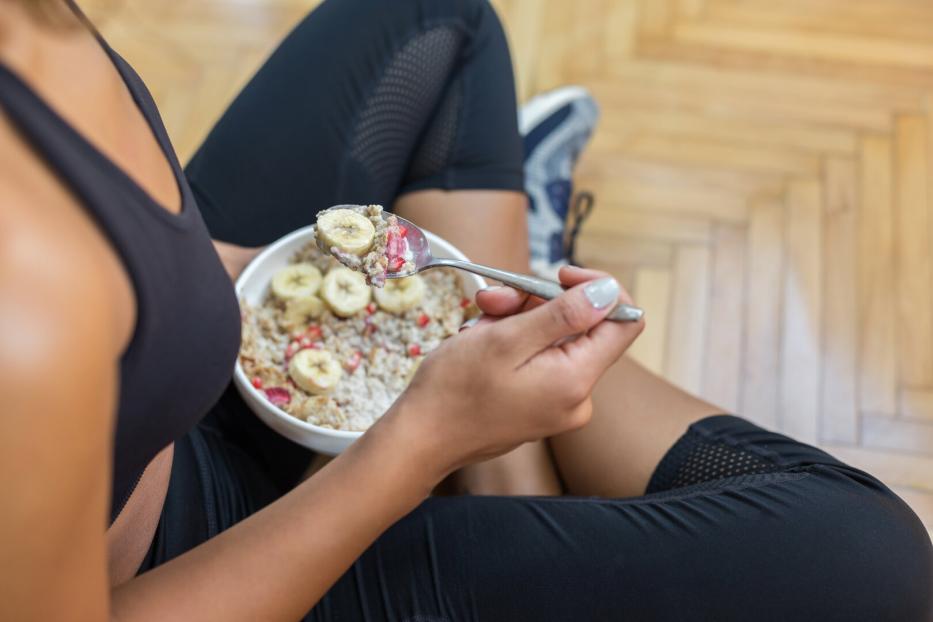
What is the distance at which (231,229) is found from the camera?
0.99 metres

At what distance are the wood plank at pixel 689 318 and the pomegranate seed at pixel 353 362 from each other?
69 cm

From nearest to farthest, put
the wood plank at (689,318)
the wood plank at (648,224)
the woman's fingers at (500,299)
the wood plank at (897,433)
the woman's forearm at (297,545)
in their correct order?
the woman's forearm at (297,545) → the woman's fingers at (500,299) → the wood plank at (897,433) → the wood plank at (689,318) → the wood plank at (648,224)

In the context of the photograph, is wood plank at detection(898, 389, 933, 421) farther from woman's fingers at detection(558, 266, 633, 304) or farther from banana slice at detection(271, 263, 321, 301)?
banana slice at detection(271, 263, 321, 301)

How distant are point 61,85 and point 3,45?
0.15ft

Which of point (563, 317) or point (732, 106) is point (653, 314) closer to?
point (732, 106)

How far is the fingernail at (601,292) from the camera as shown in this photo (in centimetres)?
67

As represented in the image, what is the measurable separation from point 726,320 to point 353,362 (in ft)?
2.65

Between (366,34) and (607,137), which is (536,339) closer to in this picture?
A: (366,34)

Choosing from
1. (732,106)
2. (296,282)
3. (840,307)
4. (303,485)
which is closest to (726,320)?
(840,307)

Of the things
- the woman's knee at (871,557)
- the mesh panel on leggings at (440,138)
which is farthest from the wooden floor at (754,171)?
the mesh panel on leggings at (440,138)

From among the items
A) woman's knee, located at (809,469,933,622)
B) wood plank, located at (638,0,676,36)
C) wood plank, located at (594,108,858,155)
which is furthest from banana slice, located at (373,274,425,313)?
wood plank, located at (638,0,676,36)

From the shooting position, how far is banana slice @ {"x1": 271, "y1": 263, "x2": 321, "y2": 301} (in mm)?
933

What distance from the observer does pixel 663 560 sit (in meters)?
0.78

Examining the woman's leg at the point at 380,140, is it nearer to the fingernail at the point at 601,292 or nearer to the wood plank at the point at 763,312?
the fingernail at the point at 601,292
